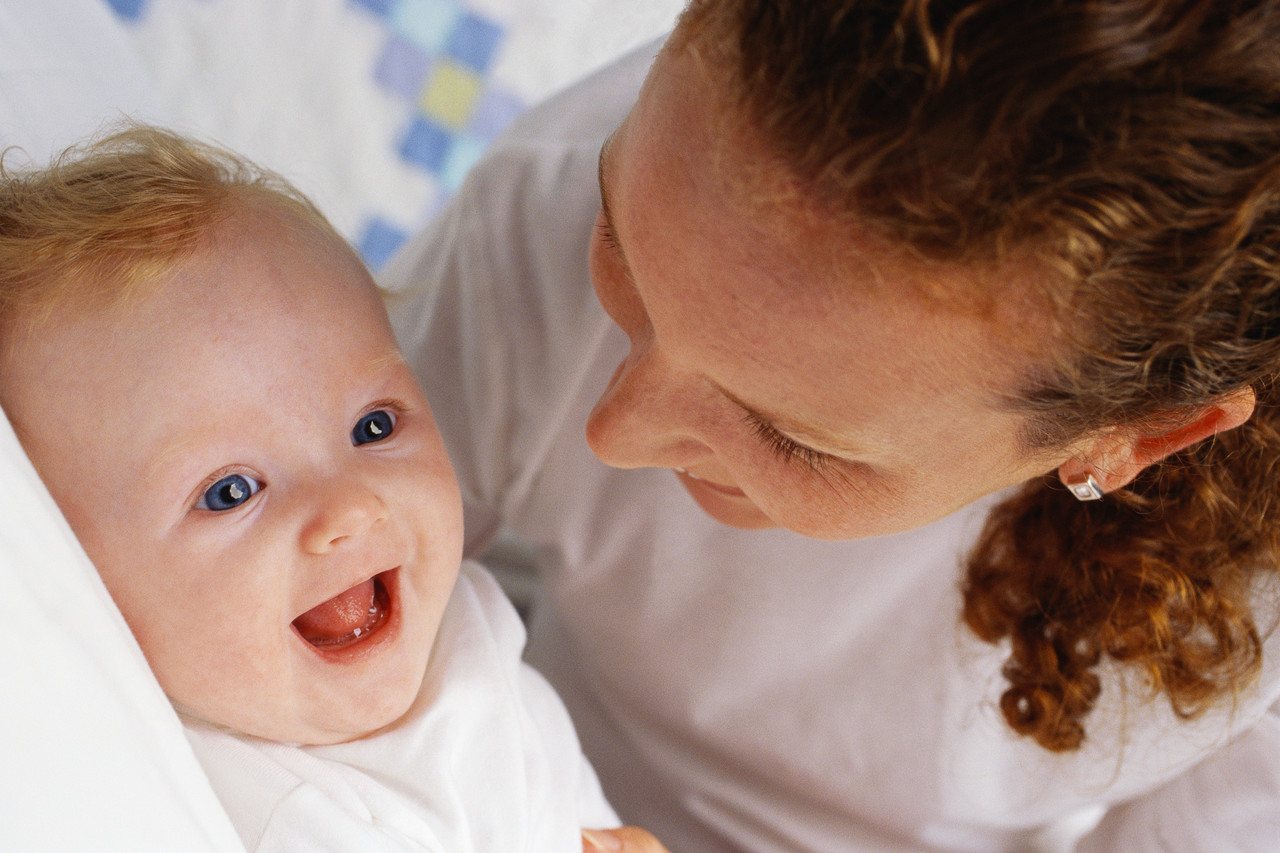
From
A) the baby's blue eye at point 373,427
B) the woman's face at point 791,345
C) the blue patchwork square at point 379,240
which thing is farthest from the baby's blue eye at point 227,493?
the blue patchwork square at point 379,240

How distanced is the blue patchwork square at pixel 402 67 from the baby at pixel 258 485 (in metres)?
0.77

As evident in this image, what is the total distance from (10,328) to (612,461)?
535 millimetres

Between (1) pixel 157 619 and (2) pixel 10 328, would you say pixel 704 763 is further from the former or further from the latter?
(2) pixel 10 328

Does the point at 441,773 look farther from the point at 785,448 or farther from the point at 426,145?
the point at 426,145

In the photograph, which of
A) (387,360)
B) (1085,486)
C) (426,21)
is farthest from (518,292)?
(426,21)

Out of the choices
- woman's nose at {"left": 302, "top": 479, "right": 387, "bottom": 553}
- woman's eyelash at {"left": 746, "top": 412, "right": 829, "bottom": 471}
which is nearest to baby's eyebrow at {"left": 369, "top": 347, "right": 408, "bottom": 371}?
woman's nose at {"left": 302, "top": 479, "right": 387, "bottom": 553}

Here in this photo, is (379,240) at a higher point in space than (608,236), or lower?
lower

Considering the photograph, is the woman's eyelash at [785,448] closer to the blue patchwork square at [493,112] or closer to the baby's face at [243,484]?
the baby's face at [243,484]

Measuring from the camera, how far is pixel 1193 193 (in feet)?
1.72

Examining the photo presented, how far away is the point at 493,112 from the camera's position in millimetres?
1729

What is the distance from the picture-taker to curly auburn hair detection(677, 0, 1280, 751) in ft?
1.58

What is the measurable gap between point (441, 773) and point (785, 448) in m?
0.46

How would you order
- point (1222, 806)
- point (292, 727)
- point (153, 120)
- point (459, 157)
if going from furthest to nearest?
point (459, 157) < point (153, 120) < point (1222, 806) < point (292, 727)

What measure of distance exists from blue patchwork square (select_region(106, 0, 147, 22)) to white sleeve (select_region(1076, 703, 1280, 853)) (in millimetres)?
1829
